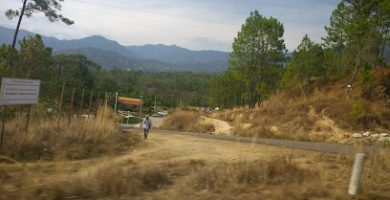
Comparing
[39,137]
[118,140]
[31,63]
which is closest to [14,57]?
[31,63]

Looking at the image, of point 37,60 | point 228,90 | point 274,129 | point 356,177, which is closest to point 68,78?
point 228,90

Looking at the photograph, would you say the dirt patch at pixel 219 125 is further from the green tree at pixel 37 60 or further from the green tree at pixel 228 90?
the green tree at pixel 228 90

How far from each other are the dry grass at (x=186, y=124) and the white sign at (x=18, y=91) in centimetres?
2456

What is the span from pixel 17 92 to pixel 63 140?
284 cm

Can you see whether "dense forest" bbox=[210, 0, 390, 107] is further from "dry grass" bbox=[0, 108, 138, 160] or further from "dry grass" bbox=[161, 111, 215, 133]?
"dry grass" bbox=[0, 108, 138, 160]

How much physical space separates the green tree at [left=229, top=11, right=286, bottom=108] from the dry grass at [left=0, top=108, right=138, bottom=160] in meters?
31.4

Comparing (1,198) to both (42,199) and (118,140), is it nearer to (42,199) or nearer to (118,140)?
(42,199)

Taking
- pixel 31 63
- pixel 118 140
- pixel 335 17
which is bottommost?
pixel 118 140

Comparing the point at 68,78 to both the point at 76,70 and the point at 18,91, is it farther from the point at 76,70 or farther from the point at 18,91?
the point at 18,91

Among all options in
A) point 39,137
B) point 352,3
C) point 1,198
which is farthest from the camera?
point 352,3

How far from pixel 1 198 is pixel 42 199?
0.63m

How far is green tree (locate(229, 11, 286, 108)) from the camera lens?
50844 mm

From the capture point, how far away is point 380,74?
37.4 metres

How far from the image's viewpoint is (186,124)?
4456 centimetres
